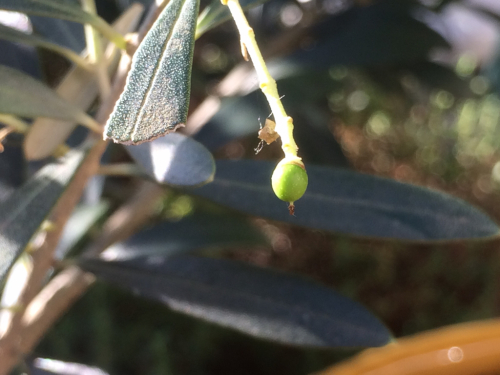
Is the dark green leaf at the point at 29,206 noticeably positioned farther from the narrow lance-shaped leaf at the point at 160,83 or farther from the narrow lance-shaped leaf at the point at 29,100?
the narrow lance-shaped leaf at the point at 160,83

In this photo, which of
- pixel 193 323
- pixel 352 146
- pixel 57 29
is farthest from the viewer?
pixel 352 146

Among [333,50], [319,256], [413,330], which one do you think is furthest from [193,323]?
[333,50]

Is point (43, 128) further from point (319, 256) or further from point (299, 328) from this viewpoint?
point (319, 256)

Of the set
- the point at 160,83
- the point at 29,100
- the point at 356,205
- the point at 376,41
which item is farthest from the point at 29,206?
the point at 376,41

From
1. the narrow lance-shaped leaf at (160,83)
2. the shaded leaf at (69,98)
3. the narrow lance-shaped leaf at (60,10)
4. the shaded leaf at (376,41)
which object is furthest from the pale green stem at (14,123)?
the shaded leaf at (376,41)

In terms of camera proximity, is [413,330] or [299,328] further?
[413,330]

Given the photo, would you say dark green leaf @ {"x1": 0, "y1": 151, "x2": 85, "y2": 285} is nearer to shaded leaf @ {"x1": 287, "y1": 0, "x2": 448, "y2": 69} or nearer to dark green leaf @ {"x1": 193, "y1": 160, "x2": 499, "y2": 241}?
dark green leaf @ {"x1": 193, "y1": 160, "x2": 499, "y2": 241}

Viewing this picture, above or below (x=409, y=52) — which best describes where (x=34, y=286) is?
below
